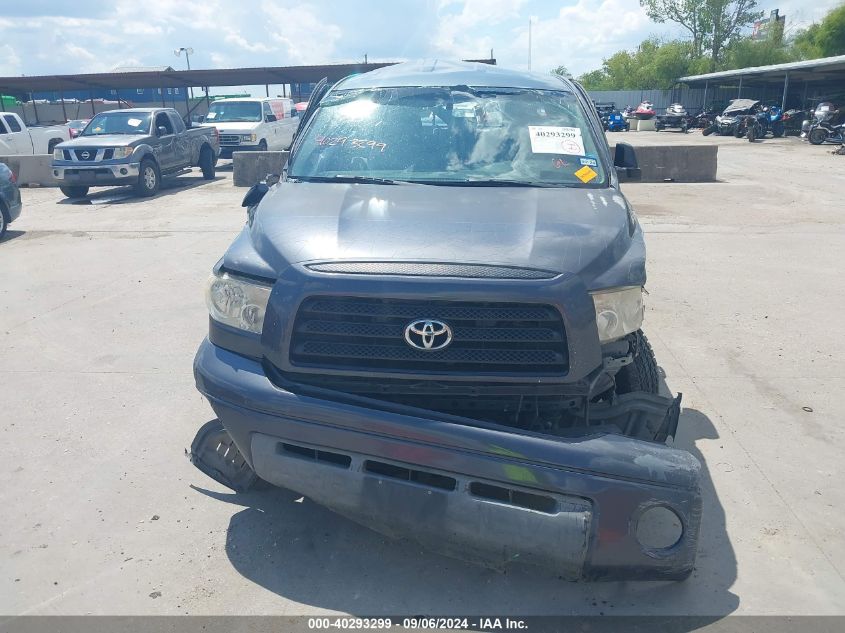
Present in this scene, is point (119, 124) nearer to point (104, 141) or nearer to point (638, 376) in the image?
point (104, 141)

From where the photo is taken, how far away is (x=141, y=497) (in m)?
3.76

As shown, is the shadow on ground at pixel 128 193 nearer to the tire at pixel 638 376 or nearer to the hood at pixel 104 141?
the hood at pixel 104 141

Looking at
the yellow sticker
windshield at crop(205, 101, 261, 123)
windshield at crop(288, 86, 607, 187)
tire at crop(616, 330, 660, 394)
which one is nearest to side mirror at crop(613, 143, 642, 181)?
windshield at crop(288, 86, 607, 187)

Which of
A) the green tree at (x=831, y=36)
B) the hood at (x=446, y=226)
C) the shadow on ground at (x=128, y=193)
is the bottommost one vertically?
the shadow on ground at (x=128, y=193)

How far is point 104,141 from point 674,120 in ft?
113

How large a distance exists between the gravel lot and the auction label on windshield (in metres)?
1.83

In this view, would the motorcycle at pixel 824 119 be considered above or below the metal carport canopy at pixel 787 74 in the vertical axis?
below

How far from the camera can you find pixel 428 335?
284 cm

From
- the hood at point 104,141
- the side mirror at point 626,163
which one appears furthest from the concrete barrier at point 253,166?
the side mirror at point 626,163

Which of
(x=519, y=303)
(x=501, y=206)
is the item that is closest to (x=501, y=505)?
(x=519, y=303)

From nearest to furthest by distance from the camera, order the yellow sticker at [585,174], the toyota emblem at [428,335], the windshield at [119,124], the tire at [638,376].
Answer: the toyota emblem at [428,335] < the tire at [638,376] < the yellow sticker at [585,174] < the windshield at [119,124]

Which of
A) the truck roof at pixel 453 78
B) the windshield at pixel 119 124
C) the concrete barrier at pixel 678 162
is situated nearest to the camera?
the truck roof at pixel 453 78

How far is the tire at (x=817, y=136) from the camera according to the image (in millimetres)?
28781

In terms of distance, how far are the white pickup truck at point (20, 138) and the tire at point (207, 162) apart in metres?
5.26
